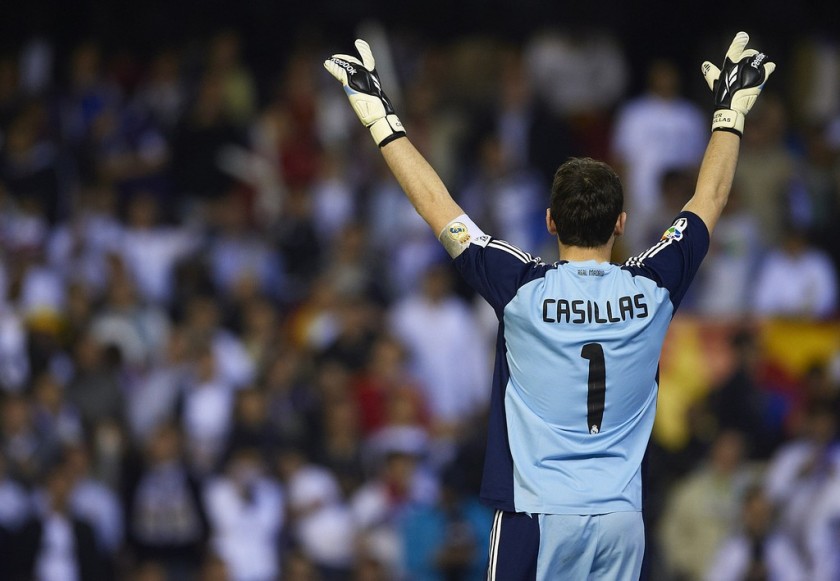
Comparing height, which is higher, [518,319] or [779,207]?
[779,207]

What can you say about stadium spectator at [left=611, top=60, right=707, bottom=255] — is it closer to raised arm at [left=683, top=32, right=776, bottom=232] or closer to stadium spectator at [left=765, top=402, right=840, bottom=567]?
stadium spectator at [left=765, top=402, right=840, bottom=567]

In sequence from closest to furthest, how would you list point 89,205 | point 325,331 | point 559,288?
point 559,288
point 325,331
point 89,205

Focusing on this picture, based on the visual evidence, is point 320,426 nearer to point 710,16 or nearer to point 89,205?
point 89,205

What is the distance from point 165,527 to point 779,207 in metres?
6.62

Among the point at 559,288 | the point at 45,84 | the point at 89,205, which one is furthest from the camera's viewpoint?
the point at 45,84

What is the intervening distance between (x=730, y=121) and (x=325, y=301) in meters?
8.75

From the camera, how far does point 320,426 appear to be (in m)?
12.6

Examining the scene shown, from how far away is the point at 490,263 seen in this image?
4918 millimetres

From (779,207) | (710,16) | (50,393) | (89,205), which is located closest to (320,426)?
(50,393)

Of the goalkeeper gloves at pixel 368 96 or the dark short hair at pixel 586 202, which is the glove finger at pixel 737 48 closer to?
the dark short hair at pixel 586 202

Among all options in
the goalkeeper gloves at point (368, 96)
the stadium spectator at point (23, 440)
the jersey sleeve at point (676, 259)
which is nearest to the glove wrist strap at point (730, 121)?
the jersey sleeve at point (676, 259)

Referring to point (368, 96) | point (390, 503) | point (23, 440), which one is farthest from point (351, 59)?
point (23, 440)

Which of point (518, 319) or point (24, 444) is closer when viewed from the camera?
point (518, 319)

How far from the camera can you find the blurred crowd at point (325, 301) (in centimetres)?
1184
